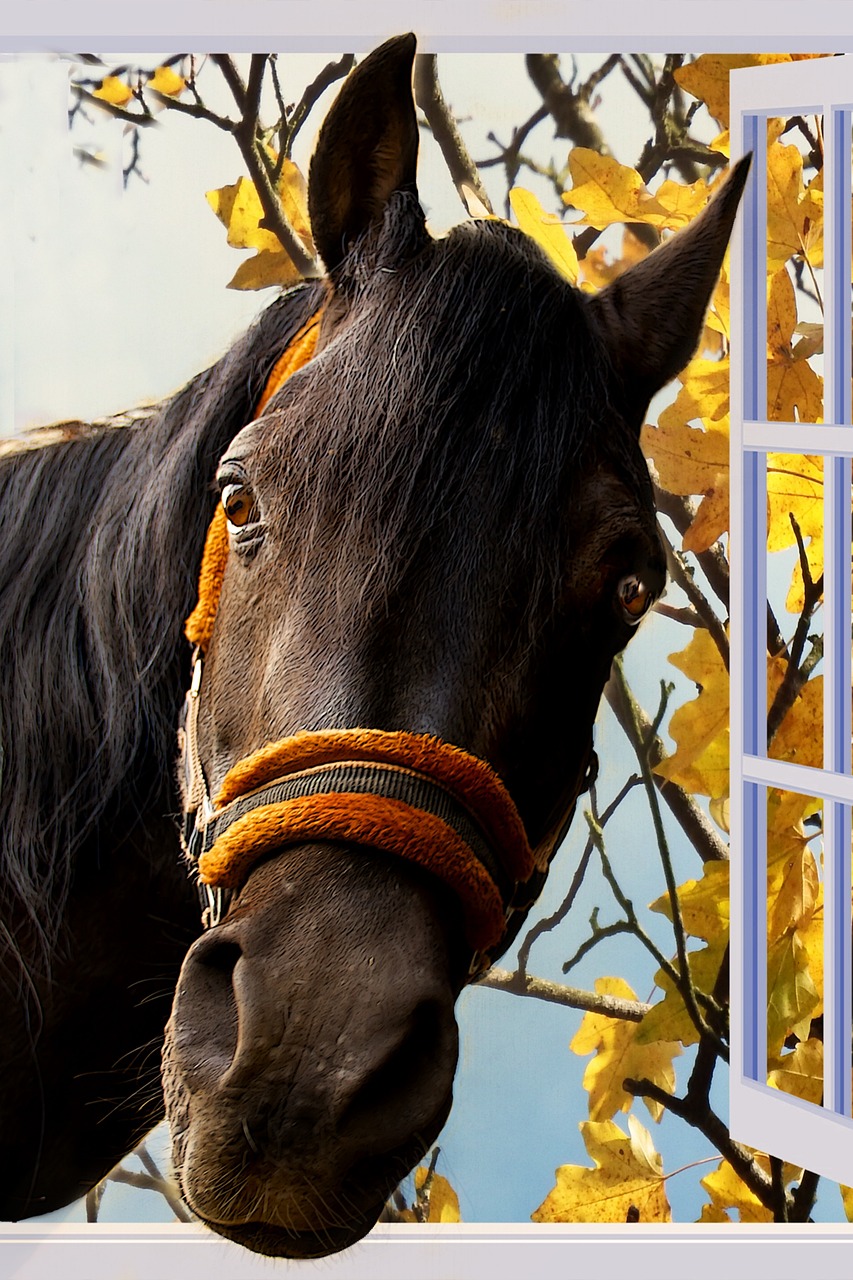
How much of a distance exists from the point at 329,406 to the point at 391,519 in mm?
97

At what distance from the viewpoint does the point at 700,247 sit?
36.6 inches

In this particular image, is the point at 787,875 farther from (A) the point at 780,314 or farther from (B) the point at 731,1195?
(A) the point at 780,314

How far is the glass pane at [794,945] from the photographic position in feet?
4.32

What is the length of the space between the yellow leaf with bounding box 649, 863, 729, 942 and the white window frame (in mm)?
156

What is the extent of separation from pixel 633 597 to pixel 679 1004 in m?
0.66

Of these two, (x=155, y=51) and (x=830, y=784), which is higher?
(x=155, y=51)

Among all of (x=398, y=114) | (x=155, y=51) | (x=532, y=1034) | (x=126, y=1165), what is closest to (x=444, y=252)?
(x=398, y=114)

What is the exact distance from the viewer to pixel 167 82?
1278 mm

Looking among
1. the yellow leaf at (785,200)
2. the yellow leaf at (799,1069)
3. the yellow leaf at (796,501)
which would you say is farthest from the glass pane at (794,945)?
the yellow leaf at (785,200)

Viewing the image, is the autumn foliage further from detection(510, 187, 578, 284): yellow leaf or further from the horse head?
the horse head

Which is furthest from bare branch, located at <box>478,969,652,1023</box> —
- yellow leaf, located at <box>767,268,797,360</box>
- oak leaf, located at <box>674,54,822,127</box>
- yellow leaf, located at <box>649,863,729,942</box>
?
oak leaf, located at <box>674,54,822,127</box>

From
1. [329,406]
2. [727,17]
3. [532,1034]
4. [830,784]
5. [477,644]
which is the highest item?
[727,17]

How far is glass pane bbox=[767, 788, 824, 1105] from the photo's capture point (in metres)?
1.32

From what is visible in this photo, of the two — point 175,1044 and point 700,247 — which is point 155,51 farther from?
point 175,1044
